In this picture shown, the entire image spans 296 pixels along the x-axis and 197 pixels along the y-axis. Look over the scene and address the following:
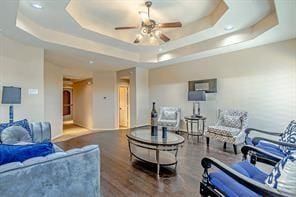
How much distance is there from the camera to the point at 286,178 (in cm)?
139

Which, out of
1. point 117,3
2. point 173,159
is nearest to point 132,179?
point 173,159

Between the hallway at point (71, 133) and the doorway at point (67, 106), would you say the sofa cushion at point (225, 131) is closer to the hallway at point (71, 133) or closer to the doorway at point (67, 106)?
the hallway at point (71, 133)

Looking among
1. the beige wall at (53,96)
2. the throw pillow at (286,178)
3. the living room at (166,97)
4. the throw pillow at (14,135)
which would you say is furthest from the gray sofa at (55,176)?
the beige wall at (53,96)

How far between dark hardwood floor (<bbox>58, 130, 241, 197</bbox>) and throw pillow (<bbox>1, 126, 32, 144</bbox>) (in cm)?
150

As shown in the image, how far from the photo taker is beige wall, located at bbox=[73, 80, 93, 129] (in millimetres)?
9018

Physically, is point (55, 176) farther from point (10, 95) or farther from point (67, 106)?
point (67, 106)

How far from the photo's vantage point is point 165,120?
6.59m

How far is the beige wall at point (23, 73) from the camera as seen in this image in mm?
4082

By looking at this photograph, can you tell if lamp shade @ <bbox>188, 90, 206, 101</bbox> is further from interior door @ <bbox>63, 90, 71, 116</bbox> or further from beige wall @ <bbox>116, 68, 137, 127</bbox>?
interior door @ <bbox>63, 90, 71, 116</bbox>

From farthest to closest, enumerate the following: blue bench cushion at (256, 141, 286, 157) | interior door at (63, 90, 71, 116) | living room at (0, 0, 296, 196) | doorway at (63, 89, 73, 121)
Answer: interior door at (63, 90, 71, 116) → doorway at (63, 89, 73, 121) → blue bench cushion at (256, 141, 286, 157) → living room at (0, 0, 296, 196)

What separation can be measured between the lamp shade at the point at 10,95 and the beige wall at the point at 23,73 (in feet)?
1.97

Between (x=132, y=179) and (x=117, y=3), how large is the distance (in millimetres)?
3220

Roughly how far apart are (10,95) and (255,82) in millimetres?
5799

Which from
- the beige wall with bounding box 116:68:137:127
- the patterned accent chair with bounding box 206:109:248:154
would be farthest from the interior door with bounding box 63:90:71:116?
the patterned accent chair with bounding box 206:109:248:154
